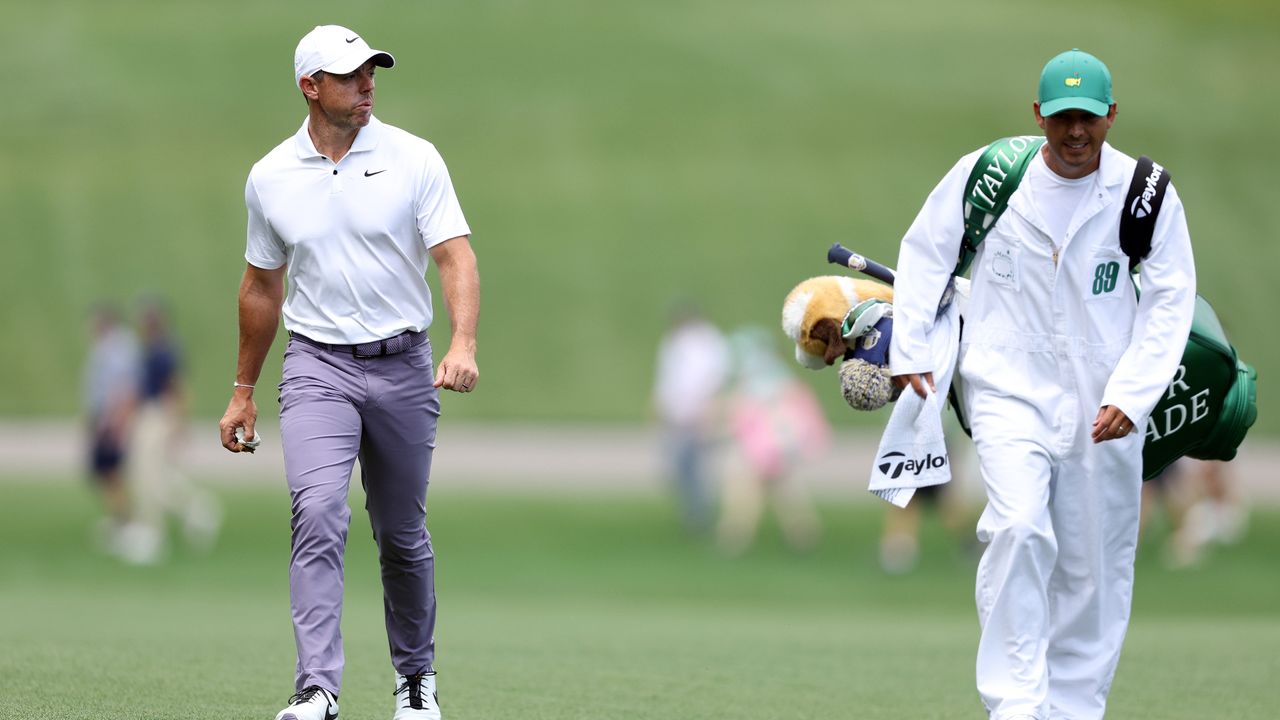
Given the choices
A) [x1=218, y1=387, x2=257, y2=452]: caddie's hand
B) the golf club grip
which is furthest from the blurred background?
the golf club grip

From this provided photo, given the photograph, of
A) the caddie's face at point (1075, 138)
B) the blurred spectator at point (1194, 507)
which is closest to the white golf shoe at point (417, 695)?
the caddie's face at point (1075, 138)

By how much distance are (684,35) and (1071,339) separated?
1568 inches

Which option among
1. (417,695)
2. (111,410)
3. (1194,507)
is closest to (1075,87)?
(417,695)

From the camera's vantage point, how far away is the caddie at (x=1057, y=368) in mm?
5969

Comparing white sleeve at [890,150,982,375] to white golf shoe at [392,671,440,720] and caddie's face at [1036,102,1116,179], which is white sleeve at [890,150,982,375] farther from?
white golf shoe at [392,671,440,720]

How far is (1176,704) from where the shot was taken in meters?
7.48

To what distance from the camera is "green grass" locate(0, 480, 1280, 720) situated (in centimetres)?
729

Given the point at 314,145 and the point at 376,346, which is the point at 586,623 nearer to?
the point at 376,346

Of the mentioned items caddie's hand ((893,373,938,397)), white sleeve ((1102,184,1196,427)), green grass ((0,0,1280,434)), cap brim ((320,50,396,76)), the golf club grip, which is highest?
green grass ((0,0,1280,434))

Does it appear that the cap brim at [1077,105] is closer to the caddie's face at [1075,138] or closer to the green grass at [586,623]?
the caddie's face at [1075,138]

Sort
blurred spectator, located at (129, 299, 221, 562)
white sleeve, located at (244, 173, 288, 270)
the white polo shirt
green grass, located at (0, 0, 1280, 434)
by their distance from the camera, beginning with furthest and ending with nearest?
green grass, located at (0, 0, 1280, 434) < blurred spectator, located at (129, 299, 221, 562) < white sleeve, located at (244, 173, 288, 270) < the white polo shirt

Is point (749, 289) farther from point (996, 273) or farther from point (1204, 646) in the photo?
point (996, 273)

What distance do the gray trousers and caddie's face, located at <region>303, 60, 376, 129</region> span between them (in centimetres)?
86

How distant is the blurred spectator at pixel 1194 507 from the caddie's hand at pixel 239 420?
12.9 metres
